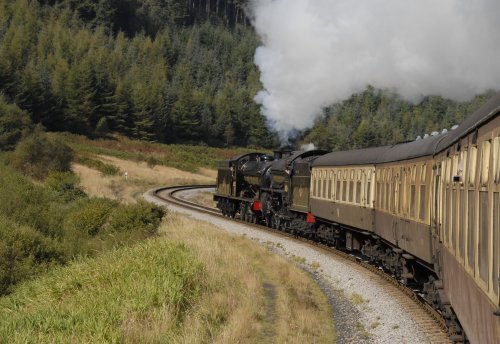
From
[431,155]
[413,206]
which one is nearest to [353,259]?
[413,206]

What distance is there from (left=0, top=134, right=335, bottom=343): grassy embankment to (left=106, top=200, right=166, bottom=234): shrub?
6.43 m

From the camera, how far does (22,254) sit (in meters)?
19.4

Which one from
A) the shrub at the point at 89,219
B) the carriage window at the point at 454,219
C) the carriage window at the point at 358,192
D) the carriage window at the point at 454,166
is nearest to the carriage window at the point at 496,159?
the carriage window at the point at 454,219

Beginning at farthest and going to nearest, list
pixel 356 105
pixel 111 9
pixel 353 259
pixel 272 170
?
pixel 111 9
pixel 356 105
pixel 272 170
pixel 353 259

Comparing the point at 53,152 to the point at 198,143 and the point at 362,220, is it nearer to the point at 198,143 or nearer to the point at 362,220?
the point at 362,220

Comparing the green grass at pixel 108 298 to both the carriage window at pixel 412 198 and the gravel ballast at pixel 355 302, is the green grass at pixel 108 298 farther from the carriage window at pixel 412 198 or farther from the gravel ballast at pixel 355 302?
the carriage window at pixel 412 198

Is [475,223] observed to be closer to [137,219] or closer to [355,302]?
[355,302]

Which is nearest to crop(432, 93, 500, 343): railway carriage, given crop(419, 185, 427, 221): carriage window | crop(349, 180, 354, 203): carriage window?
crop(419, 185, 427, 221): carriage window

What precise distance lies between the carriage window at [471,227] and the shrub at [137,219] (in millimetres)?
19899

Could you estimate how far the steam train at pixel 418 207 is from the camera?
5594 mm

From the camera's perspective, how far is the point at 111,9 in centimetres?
15988

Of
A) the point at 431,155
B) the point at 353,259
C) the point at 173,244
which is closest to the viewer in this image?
the point at 431,155

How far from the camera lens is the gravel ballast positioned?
38.2ft

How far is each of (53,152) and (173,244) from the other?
123 ft
